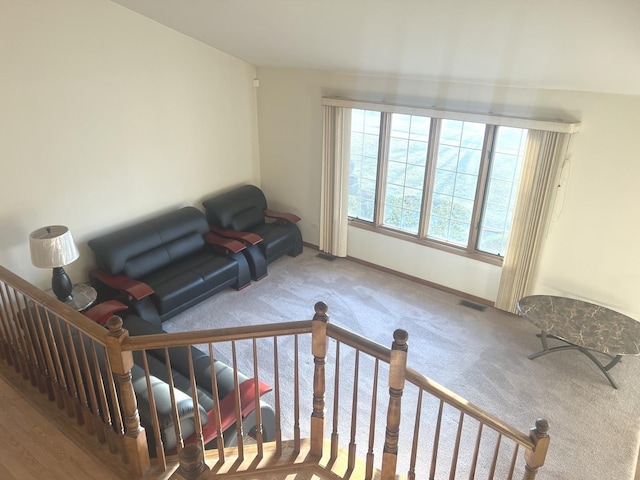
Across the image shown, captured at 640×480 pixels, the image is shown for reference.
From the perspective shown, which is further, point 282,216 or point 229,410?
point 282,216

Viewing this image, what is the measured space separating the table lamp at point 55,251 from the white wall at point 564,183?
126 inches

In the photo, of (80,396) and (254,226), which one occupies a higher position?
(80,396)

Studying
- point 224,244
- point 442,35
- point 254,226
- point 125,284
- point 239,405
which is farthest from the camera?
point 254,226

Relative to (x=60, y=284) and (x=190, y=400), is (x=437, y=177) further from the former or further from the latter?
(x=60, y=284)

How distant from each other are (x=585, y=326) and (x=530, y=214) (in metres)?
1.20

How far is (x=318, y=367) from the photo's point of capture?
96.6 inches

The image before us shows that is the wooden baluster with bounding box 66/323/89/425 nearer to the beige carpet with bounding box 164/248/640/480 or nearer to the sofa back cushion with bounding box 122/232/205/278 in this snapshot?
the beige carpet with bounding box 164/248/640/480

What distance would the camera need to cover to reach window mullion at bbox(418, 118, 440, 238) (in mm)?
5523

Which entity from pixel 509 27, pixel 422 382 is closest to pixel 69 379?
pixel 422 382

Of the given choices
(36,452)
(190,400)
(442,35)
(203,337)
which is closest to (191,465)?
(203,337)

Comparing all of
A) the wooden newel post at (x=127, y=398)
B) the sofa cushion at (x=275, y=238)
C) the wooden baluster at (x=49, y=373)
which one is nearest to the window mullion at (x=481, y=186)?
the sofa cushion at (x=275, y=238)

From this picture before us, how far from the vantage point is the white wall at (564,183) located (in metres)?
4.55

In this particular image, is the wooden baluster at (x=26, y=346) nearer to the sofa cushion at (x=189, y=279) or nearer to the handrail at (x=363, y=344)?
the sofa cushion at (x=189, y=279)

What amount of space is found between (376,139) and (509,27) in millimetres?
2773
